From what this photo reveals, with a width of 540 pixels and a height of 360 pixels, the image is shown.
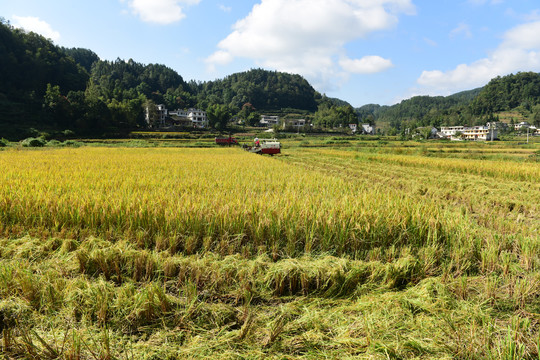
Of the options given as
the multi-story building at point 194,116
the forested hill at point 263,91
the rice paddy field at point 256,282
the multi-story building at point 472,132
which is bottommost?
the rice paddy field at point 256,282

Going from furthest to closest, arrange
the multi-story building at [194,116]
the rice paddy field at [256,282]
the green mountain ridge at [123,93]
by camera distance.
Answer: the multi-story building at [194,116] → the green mountain ridge at [123,93] → the rice paddy field at [256,282]

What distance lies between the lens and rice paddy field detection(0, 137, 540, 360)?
2.06 meters

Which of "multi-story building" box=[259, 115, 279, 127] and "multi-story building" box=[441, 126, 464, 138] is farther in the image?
"multi-story building" box=[259, 115, 279, 127]

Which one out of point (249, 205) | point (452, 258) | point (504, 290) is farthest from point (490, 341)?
point (249, 205)

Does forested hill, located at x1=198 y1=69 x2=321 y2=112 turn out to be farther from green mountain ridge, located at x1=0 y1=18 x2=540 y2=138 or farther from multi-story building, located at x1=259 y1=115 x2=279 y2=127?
multi-story building, located at x1=259 y1=115 x2=279 y2=127

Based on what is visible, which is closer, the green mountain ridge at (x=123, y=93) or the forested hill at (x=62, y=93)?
the forested hill at (x=62, y=93)

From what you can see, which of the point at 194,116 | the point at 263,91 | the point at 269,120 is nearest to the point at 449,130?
the point at 269,120

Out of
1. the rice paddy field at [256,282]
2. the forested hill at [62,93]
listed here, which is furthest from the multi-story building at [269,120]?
the rice paddy field at [256,282]

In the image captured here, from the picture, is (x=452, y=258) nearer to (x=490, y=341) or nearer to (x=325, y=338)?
(x=490, y=341)

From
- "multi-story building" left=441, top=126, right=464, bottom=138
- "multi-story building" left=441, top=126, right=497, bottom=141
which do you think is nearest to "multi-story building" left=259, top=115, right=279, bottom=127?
"multi-story building" left=441, top=126, right=497, bottom=141

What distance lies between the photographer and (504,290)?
2.83m

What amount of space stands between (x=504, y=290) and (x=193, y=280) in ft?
11.0

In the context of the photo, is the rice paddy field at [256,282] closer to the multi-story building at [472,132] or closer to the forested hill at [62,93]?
the forested hill at [62,93]

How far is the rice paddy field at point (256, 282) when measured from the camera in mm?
2061
